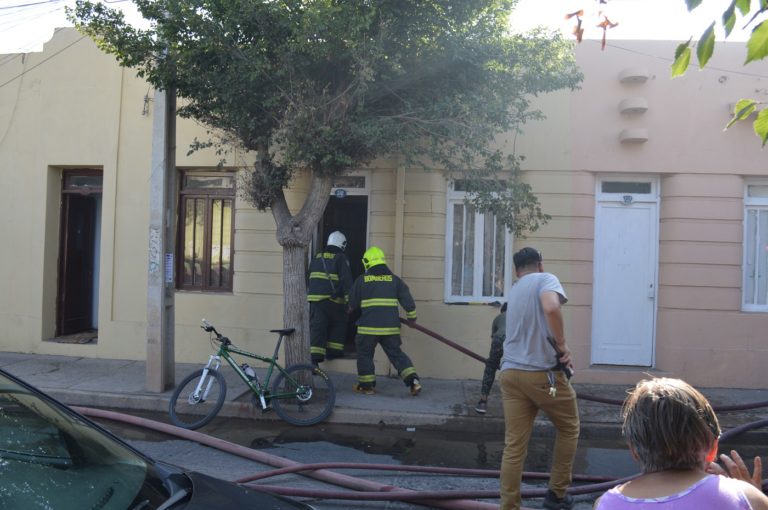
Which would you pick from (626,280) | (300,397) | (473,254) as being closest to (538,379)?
(300,397)

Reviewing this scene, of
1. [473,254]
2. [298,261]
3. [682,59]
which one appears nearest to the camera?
[682,59]

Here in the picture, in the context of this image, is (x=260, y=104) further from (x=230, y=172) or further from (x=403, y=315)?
(x=403, y=315)

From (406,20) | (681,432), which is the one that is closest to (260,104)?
(406,20)

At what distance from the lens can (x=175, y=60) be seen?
23.2 feet

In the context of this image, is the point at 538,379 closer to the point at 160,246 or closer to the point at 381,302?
the point at 381,302

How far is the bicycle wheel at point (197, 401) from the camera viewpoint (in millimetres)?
6895

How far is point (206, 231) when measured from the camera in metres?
9.90

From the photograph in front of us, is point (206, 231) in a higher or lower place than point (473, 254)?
higher

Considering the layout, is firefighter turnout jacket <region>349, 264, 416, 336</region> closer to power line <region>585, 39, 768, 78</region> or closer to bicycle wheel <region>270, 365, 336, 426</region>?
bicycle wheel <region>270, 365, 336, 426</region>

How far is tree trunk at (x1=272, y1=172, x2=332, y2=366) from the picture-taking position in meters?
7.62

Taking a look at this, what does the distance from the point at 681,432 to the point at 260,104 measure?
6.19 metres

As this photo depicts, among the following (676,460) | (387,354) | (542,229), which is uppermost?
(542,229)

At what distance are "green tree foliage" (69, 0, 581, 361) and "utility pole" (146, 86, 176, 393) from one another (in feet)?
1.92

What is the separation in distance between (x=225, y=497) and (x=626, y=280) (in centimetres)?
755
